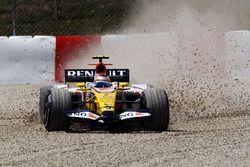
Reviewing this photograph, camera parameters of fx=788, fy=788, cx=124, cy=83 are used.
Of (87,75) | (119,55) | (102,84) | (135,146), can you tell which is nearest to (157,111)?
(102,84)

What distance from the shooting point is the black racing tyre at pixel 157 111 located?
10.3m

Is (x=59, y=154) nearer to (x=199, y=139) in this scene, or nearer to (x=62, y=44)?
(x=199, y=139)

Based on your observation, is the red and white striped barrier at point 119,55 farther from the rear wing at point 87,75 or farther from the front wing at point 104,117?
the front wing at point 104,117

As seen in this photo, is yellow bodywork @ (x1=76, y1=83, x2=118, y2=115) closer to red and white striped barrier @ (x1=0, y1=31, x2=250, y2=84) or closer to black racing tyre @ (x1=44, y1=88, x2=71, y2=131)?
black racing tyre @ (x1=44, y1=88, x2=71, y2=131)

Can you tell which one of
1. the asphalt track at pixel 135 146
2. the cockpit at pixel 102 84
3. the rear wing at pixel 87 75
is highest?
the rear wing at pixel 87 75

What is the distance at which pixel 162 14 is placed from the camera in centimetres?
1877

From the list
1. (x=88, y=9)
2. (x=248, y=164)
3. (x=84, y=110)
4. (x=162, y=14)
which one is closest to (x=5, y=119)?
(x=84, y=110)

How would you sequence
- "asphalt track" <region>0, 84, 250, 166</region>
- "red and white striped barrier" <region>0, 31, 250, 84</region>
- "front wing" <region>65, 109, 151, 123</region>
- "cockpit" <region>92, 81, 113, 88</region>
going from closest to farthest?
"asphalt track" <region>0, 84, 250, 166</region> → "front wing" <region>65, 109, 151, 123</region> → "cockpit" <region>92, 81, 113, 88</region> → "red and white striped barrier" <region>0, 31, 250, 84</region>

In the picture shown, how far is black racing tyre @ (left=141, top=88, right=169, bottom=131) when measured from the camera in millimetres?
10336

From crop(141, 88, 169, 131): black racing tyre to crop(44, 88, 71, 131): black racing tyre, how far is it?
1.06m

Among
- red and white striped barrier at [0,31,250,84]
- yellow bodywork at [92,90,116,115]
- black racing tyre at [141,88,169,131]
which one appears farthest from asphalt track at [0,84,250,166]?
red and white striped barrier at [0,31,250,84]

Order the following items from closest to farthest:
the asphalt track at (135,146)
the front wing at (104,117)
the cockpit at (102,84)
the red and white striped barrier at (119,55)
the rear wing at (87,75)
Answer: the asphalt track at (135,146) < the front wing at (104,117) < the cockpit at (102,84) < the rear wing at (87,75) < the red and white striped barrier at (119,55)

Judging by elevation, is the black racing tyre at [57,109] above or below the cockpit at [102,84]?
below

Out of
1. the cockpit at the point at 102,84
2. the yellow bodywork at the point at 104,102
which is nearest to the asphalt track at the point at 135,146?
the yellow bodywork at the point at 104,102
